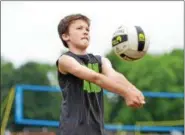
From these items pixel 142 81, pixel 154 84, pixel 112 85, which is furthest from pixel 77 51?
pixel 154 84

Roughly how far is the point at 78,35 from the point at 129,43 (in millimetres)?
468

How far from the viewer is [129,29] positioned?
4883 millimetres

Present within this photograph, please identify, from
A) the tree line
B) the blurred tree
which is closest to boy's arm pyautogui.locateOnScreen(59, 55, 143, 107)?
the tree line

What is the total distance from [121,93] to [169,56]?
52926 mm

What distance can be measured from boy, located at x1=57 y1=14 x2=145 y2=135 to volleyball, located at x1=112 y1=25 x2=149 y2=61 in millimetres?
251

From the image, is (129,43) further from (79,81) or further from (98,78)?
(98,78)

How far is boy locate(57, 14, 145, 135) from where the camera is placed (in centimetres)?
445

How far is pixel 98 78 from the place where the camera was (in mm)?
4176

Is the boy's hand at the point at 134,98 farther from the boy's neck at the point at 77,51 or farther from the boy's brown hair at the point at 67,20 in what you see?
the boy's brown hair at the point at 67,20

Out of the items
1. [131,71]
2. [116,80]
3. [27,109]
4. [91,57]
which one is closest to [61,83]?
[91,57]

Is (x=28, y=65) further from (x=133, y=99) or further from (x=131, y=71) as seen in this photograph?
(x=133, y=99)

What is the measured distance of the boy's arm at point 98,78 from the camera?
3875mm

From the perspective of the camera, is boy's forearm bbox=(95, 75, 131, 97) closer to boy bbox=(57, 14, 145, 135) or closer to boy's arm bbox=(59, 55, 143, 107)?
boy's arm bbox=(59, 55, 143, 107)

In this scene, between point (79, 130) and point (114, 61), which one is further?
point (114, 61)
